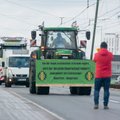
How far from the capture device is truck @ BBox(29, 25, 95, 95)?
88.3 feet

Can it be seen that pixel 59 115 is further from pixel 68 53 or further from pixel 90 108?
pixel 68 53

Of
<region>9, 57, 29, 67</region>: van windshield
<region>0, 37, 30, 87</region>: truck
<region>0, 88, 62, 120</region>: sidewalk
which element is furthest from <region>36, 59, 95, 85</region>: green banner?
<region>9, 57, 29, 67</region>: van windshield

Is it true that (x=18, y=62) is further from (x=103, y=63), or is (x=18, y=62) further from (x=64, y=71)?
(x=103, y=63)

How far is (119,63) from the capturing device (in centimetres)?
12194

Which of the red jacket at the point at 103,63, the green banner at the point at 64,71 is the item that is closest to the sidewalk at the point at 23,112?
the red jacket at the point at 103,63

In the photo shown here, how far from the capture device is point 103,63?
60.0ft

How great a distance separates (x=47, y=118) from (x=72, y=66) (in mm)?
12014

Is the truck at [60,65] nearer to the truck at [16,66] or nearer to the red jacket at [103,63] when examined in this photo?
the red jacket at [103,63]

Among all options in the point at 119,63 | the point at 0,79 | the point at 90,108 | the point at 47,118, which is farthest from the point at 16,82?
the point at 119,63

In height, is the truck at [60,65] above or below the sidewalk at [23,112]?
above

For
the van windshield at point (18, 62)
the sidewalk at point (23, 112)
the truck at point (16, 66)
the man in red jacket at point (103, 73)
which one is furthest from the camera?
the van windshield at point (18, 62)

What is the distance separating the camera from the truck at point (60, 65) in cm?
2691

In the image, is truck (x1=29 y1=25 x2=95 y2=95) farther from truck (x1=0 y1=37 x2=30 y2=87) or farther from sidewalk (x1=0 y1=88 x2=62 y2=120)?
truck (x1=0 y1=37 x2=30 y2=87)

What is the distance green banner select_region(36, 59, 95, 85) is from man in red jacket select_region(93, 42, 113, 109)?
8648 millimetres
